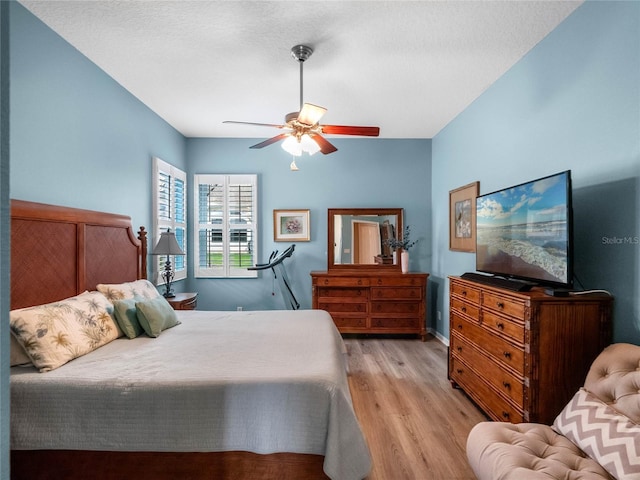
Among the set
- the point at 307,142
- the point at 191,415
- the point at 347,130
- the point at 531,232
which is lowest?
the point at 191,415

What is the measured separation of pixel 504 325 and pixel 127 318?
2.57 meters

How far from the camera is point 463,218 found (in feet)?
12.5

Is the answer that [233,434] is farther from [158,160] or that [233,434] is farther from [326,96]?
[158,160]

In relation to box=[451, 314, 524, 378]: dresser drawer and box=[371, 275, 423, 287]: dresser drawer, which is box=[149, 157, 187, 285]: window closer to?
box=[371, 275, 423, 287]: dresser drawer

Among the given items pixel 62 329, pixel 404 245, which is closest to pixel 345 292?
pixel 404 245

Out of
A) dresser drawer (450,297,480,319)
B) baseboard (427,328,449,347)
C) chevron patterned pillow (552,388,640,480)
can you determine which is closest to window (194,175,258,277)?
baseboard (427,328,449,347)

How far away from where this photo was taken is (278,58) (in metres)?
2.66

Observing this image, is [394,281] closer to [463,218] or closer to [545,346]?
[463,218]

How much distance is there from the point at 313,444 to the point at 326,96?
3.08 metres

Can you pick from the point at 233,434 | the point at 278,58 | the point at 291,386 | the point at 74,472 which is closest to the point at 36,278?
the point at 74,472

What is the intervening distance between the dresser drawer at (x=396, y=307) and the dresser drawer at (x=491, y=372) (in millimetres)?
1375

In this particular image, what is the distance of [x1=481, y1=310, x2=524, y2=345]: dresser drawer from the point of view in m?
1.97

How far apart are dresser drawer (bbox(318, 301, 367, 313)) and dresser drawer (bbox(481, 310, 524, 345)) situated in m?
2.07

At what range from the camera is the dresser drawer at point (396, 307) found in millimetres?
4379
